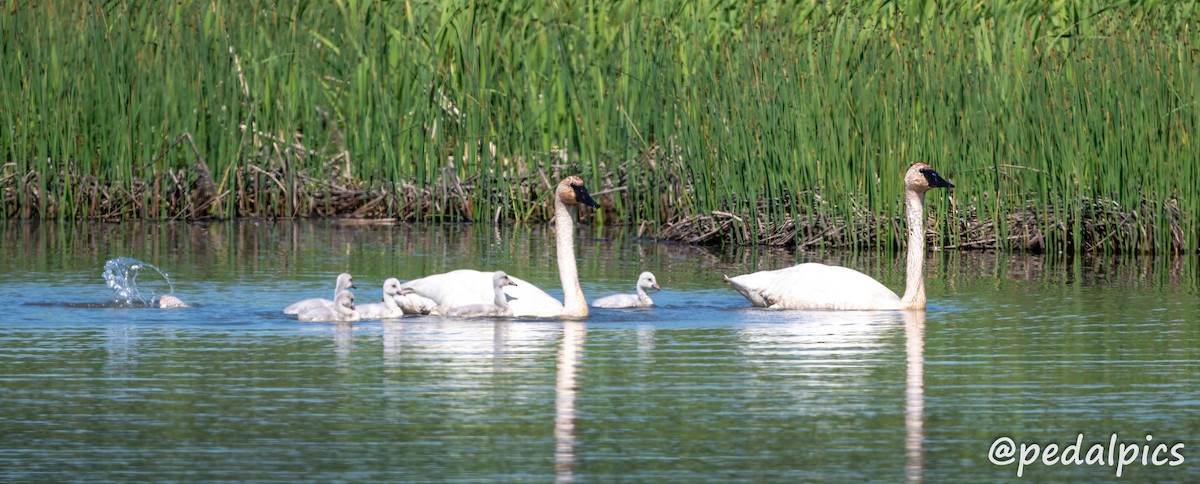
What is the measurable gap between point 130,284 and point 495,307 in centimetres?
270

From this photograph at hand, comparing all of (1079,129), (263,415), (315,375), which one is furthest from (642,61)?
(263,415)

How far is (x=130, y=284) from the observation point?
14461mm

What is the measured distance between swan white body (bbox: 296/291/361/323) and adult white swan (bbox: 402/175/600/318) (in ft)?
2.15

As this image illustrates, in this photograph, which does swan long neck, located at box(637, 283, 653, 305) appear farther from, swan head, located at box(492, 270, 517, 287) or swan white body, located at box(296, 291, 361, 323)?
swan white body, located at box(296, 291, 361, 323)

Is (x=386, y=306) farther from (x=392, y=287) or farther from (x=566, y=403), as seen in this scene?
(x=566, y=403)

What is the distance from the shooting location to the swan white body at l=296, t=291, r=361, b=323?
12.9 m

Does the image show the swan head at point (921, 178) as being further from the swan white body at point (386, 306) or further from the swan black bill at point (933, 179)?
the swan white body at point (386, 306)

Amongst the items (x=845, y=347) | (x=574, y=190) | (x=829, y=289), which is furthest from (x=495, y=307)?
(x=845, y=347)

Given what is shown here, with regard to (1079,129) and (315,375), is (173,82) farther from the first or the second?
(315,375)

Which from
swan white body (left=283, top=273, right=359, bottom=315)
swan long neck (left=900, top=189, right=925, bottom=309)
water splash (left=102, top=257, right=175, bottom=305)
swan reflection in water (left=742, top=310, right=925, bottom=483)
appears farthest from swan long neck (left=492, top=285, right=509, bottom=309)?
swan long neck (left=900, top=189, right=925, bottom=309)

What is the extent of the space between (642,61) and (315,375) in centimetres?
1030

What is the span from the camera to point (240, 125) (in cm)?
2131

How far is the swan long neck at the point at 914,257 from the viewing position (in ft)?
46.1

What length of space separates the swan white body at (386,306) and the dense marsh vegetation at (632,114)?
545 centimetres
